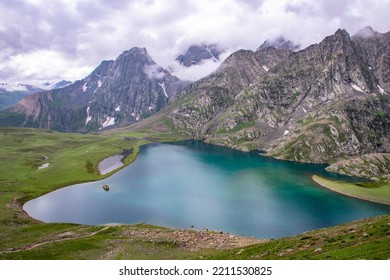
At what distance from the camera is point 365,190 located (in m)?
167

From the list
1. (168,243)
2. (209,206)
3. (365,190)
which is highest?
(365,190)

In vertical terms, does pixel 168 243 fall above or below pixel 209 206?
above

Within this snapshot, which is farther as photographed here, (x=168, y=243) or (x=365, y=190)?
(x=365, y=190)

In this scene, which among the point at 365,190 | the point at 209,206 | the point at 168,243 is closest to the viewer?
the point at 168,243

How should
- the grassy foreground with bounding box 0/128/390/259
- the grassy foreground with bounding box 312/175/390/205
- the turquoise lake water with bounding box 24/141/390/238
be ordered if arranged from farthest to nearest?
1. the grassy foreground with bounding box 312/175/390/205
2. the turquoise lake water with bounding box 24/141/390/238
3. the grassy foreground with bounding box 0/128/390/259

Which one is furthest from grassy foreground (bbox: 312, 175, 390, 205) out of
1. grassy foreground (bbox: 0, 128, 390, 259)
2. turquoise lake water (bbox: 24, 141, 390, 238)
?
grassy foreground (bbox: 0, 128, 390, 259)

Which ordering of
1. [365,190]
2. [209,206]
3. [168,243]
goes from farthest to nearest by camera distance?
1. [365,190]
2. [209,206]
3. [168,243]

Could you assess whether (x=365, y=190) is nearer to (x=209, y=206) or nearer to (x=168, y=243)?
(x=209, y=206)

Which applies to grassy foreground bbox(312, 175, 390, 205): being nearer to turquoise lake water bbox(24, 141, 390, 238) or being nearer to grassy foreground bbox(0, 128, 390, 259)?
turquoise lake water bbox(24, 141, 390, 238)

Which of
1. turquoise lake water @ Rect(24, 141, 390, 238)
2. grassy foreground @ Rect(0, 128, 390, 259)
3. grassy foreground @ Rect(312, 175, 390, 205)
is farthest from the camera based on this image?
grassy foreground @ Rect(312, 175, 390, 205)

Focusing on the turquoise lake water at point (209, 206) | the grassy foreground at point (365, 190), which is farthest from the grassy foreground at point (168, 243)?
the grassy foreground at point (365, 190)

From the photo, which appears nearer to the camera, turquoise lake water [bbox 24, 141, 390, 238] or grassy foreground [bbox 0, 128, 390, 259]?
grassy foreground [bbox 0, 128, 390, 259]

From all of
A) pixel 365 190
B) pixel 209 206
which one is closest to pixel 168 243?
pixel 209 206

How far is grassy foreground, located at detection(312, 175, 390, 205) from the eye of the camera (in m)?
156
